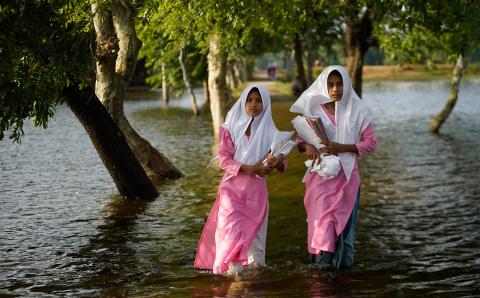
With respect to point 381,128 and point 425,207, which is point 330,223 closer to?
point 425,207

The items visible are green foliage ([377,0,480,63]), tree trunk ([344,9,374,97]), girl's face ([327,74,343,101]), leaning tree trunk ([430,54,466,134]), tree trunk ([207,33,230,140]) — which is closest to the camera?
girl's face ([327,74,343,101])

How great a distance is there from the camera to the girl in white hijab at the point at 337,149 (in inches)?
385

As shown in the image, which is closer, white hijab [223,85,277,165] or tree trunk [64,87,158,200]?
white hijab [223,85,277,165]

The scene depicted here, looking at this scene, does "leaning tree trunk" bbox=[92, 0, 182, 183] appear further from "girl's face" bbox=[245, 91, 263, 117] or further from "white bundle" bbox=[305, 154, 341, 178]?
"white bundle" bbox=[305, 154, 341, 178]

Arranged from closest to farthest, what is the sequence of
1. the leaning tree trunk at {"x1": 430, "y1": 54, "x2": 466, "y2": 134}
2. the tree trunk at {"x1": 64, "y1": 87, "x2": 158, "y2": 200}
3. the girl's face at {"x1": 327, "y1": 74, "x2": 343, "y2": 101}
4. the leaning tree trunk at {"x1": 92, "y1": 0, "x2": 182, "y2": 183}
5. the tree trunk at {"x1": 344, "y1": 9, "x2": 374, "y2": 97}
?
the girl's face at {"x1": 327, "y1": 74, "x2": 343, "y2": 101} < the tree trunk at {"x1": 64, "y1": 87, "x2": 158, "y2": 200} < the leaning tree trunk at {"x1": 92, "y1": 0, "x2": 182, "y2": 183} < the tree trunk at {"x1": 344, "y1": 9, "x2": 374, "y2": 97} < the leaning tree trunk at {"x1": 430, "y1": 54, "x2": 466, "y2": 134}

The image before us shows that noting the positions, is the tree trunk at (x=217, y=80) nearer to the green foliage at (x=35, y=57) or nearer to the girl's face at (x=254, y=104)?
the green foliage at (x=35, y=57)

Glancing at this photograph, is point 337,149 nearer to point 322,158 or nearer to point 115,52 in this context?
point 322,158

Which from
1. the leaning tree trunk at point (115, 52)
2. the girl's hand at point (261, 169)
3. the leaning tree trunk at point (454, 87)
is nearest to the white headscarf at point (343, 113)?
the girl's hand at point (261, 169)

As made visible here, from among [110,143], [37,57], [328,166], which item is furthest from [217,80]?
[328,166]

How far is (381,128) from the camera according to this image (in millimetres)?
33906

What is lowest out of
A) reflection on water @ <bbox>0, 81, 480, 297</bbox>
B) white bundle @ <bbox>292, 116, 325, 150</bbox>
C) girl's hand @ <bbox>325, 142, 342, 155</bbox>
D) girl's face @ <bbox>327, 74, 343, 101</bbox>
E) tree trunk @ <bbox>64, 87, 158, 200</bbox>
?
reflection on water @ <bbox>0, 81, 480, 297</bbox>

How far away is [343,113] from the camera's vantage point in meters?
9.87

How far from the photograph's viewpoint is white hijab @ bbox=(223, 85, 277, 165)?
980 cm

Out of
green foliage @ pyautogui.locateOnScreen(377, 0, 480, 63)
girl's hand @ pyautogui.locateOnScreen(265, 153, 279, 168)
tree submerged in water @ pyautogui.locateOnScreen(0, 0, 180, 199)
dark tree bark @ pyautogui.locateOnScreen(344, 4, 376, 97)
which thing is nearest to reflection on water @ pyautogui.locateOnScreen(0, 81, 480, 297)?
girl's hand @ pyautogui.locateOnScreen(265, 153, 279, 168)
